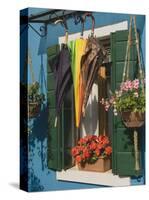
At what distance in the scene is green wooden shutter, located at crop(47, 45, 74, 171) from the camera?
9.36 meters

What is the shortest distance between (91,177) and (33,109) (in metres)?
1.29

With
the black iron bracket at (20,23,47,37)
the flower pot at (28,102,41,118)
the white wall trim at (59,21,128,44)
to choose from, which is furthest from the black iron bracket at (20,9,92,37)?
the flower pot at (28,102,41,118)

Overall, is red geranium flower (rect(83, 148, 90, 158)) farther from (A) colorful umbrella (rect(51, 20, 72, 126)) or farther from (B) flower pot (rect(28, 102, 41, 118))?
(B) flower pot (rect(28, 102, 41, 118))

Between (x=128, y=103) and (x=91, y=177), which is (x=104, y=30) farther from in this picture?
(x=91, y=177)

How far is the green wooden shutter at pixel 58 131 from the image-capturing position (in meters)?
9.36

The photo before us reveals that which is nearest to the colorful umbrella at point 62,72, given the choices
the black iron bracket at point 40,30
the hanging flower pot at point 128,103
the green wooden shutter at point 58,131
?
the green wooden shutter at point 58,131

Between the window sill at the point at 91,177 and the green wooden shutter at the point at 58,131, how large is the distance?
10 cm

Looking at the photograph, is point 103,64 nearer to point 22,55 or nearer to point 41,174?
point 22,55

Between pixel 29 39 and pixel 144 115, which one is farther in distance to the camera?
pixel 144 115

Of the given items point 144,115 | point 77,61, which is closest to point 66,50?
point 77,61

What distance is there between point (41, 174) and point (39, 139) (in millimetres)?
475

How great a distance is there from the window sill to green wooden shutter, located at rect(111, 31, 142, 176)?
98mm

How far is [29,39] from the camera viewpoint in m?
9.12

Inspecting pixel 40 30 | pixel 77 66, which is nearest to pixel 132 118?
pixel 77 66
